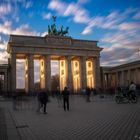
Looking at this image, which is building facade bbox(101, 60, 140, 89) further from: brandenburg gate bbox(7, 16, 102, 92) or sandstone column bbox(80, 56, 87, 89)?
sandstone column bbox(80, 56, 87, 89)

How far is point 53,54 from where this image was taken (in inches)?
3093

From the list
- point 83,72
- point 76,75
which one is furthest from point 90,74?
point 83,72

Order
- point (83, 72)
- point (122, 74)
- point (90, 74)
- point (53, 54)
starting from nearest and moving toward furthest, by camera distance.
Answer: point (53, 54) → point (83, 72) → point (122, 74) → point (90, 74)

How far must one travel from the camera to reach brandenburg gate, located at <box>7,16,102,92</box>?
74062 millimetres

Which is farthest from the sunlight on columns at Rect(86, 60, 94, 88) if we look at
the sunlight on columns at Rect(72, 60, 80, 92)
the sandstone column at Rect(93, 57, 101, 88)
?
the sunlight on columns at Rect(72, 60, 80, 92)

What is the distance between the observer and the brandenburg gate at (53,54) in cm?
7406

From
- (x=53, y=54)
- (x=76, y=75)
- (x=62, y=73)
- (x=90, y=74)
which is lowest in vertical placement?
(x=76, y=75)

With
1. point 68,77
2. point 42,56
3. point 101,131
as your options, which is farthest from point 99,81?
point 101,131

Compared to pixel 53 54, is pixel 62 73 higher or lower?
lower

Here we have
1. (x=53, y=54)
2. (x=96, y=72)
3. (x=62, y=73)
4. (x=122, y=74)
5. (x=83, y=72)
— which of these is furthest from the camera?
(x=62, y=73)

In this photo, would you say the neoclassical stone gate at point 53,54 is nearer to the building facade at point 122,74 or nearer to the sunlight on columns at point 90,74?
the sunlight on columns at point 90,74

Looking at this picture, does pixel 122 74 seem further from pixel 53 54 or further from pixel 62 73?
pixel 53 54

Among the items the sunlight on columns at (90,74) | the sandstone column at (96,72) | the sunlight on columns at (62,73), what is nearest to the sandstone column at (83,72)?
the sandstone column at (96,72)

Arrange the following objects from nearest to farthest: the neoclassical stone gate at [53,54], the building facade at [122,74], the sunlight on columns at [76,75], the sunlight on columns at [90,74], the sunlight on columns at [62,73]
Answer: the neoclassical stone gate at [53,54], the building facade at [122,74], the sunlight on columns at [62,73], the sunlight on columns at [76,75], the sunlight on columns at [90,74]
